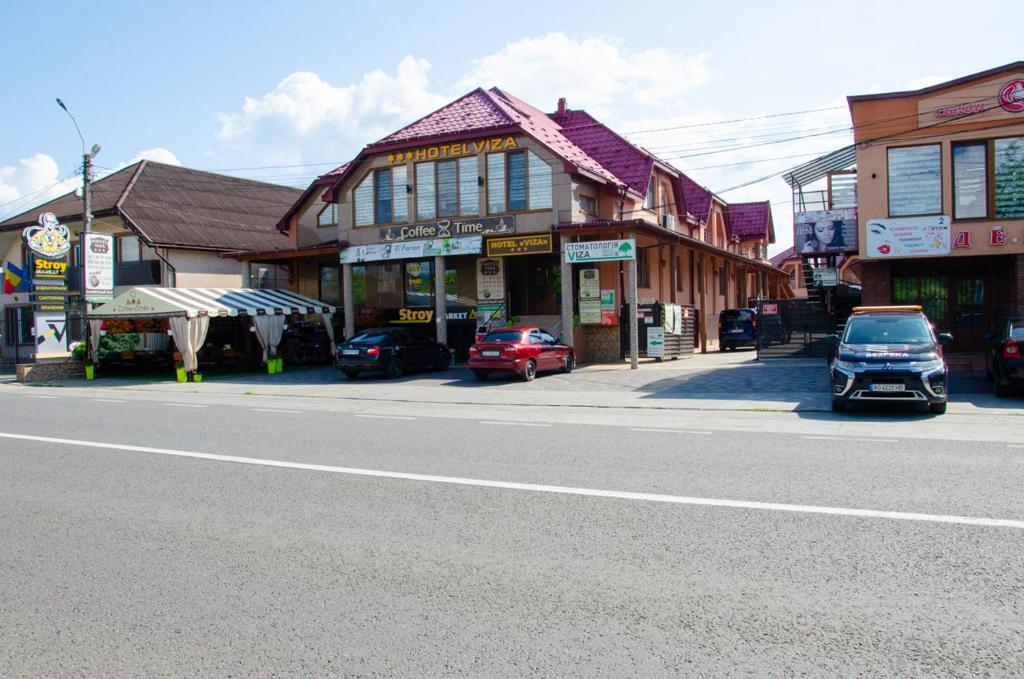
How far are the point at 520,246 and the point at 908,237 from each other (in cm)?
1149

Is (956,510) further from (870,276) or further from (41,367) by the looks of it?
(41,367)

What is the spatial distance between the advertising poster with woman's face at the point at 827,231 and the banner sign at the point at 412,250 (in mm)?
10146

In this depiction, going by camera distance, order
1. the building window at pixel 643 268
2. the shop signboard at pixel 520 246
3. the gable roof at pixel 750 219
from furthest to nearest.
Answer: the gable roof at pixel 750 219, the building window at pixel 643 268, the shop signboard at pixel 520 246

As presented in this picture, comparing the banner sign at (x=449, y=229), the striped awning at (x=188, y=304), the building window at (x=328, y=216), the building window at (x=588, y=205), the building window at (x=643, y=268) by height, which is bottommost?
the striped awning at (x=188, y=304)

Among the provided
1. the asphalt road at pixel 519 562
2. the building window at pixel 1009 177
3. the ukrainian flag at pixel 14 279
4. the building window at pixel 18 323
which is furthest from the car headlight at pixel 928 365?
the building window at pixel 18 323

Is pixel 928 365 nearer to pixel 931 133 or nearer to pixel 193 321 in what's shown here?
pixel 931 133

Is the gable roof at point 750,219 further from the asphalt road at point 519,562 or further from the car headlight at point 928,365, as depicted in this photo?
the asphalt road at point 519,562

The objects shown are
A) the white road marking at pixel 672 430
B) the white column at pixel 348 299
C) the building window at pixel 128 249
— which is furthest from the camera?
the building window at pixel 128 249

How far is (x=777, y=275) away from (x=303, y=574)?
167ft

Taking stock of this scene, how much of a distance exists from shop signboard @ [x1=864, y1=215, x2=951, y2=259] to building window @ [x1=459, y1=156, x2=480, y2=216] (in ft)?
41.1

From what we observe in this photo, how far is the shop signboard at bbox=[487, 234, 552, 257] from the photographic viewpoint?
26062 mm

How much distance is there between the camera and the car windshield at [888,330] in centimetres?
1445

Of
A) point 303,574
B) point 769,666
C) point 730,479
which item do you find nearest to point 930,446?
point 730,479

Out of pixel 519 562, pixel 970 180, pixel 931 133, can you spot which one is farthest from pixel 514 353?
pixel 519 562
